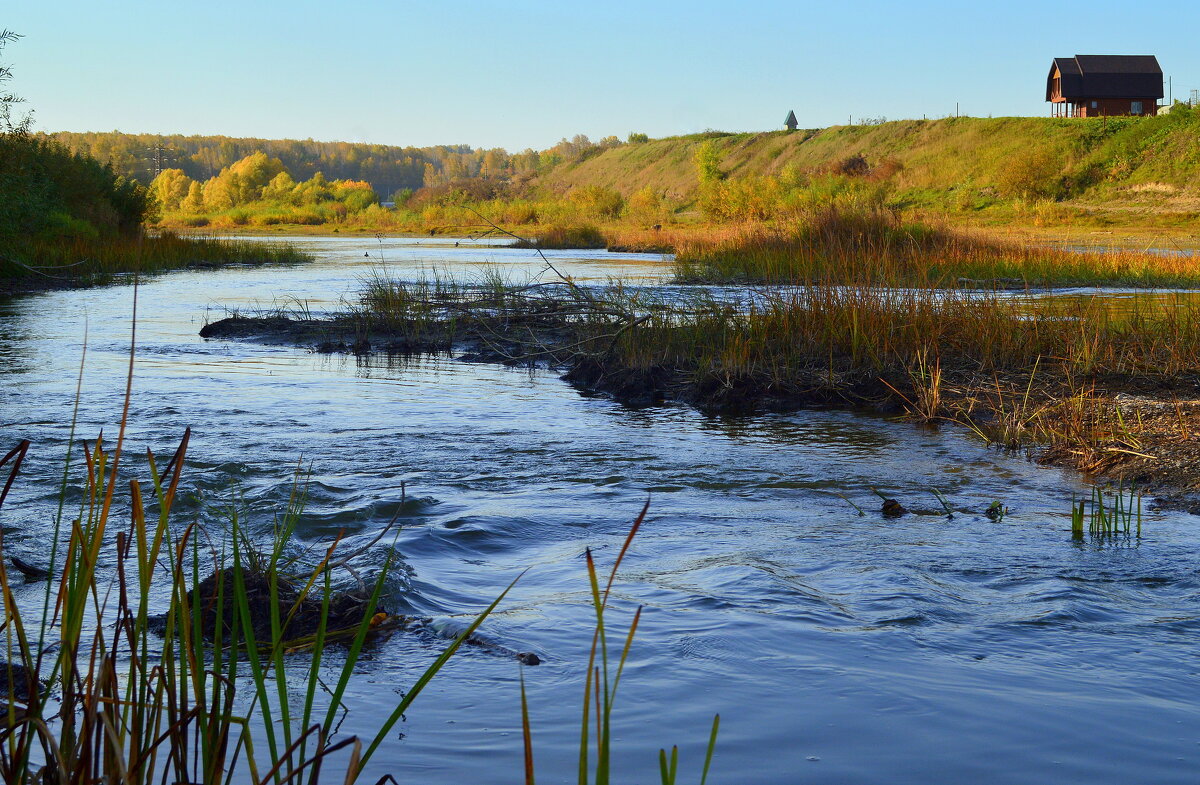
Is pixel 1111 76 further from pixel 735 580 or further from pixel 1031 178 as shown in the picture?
pixel 735 580

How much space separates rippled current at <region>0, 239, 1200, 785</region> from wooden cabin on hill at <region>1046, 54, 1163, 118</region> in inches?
3136

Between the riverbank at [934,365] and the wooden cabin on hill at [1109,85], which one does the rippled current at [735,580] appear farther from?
the wooden cabin on hill at [1109,85]

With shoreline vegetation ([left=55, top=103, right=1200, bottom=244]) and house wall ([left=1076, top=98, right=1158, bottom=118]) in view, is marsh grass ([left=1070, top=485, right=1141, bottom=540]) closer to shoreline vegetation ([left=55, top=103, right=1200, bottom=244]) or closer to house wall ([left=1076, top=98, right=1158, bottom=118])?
shoreline vegetation ([left=55, top=103, right=1200, bottom=244])

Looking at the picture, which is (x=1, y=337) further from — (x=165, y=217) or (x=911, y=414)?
(x=165, y=217)

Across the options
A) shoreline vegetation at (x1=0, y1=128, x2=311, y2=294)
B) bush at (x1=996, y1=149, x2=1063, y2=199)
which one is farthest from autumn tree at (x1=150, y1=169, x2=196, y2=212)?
bush at (x1=996, y1=149, x2=1063, y2=199)

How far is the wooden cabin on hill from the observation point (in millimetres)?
76875

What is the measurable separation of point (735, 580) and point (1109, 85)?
84.7 m

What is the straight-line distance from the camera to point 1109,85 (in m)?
77.4

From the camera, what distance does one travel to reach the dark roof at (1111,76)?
7700 centimetres

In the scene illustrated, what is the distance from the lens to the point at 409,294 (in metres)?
14.8

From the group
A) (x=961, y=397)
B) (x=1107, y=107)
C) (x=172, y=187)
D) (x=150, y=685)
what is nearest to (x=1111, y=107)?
(x=1107, y=107)

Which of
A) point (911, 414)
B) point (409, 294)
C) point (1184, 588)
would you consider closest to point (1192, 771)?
point (1184, 588)

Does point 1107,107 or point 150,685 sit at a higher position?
point 1107,107

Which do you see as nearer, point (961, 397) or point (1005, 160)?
point (961, 397)
